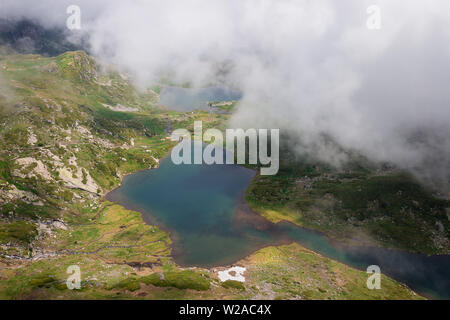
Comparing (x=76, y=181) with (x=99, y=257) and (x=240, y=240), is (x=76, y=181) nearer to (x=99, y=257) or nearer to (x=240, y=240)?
(x=99, y=257)
